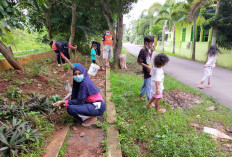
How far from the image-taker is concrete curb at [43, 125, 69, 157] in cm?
240

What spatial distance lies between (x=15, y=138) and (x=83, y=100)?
45.9 inches

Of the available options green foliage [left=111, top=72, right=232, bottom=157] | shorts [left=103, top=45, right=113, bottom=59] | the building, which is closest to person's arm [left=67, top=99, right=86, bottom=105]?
green foliage [left=111, top=72, right=232, bottom=157]

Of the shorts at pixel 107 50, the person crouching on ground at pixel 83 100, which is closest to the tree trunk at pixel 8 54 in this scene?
the person crouching on ground at pixel 83 100

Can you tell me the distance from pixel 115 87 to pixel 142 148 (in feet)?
8.75

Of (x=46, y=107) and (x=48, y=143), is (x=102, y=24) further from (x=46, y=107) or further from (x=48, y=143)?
(x=48, y=143)

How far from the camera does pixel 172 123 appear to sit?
128 inches

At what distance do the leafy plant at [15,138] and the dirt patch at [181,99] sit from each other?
3.29 metres

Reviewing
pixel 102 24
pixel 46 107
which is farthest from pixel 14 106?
pixel 102 24

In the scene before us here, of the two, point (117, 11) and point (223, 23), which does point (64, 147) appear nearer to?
point (117, 11)

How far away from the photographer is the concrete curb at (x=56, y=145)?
7.88ft

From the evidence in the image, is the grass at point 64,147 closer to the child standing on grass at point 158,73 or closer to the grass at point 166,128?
the grass at point 166,128

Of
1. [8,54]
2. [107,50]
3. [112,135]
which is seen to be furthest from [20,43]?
[112,135]

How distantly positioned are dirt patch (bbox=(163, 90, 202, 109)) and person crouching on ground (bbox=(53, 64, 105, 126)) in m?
2.17

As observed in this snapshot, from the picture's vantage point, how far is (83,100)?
121 inches
